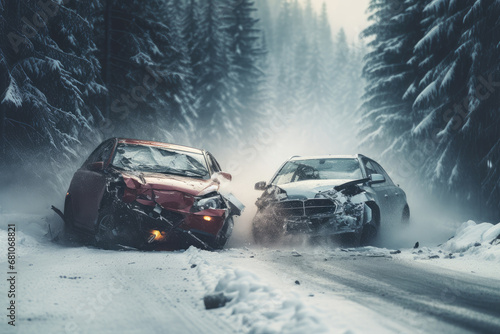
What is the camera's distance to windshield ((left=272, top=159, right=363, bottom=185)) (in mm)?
Result: 9844

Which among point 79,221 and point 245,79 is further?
point 245,79

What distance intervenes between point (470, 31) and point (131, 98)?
13.8 meters

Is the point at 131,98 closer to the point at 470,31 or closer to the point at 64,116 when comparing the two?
the point at 64,116

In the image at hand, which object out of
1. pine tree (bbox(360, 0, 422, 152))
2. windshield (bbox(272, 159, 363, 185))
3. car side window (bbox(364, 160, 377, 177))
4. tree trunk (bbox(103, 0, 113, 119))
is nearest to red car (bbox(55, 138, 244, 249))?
windshield (bbox(272, 159, 363, 185))

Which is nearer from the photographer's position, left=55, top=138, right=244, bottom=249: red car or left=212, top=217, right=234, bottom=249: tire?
left=55, top=138, right=244, bottom=249: red car

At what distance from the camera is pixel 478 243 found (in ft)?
28.3

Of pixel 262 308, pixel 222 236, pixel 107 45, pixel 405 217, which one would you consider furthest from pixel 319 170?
pixel 107 45

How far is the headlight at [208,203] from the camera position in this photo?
7773 millimetres

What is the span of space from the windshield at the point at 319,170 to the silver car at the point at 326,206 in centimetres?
2

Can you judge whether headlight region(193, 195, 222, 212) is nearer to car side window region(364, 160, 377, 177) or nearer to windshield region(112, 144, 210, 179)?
windshield region(112, 144, 210, 179)

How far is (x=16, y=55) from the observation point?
13484 millimetres

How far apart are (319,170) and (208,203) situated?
10.3ft

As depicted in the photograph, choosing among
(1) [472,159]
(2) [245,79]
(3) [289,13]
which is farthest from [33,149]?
(3) [289,13]

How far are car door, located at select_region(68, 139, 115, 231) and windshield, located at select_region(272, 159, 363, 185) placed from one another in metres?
Answer: 3.38
